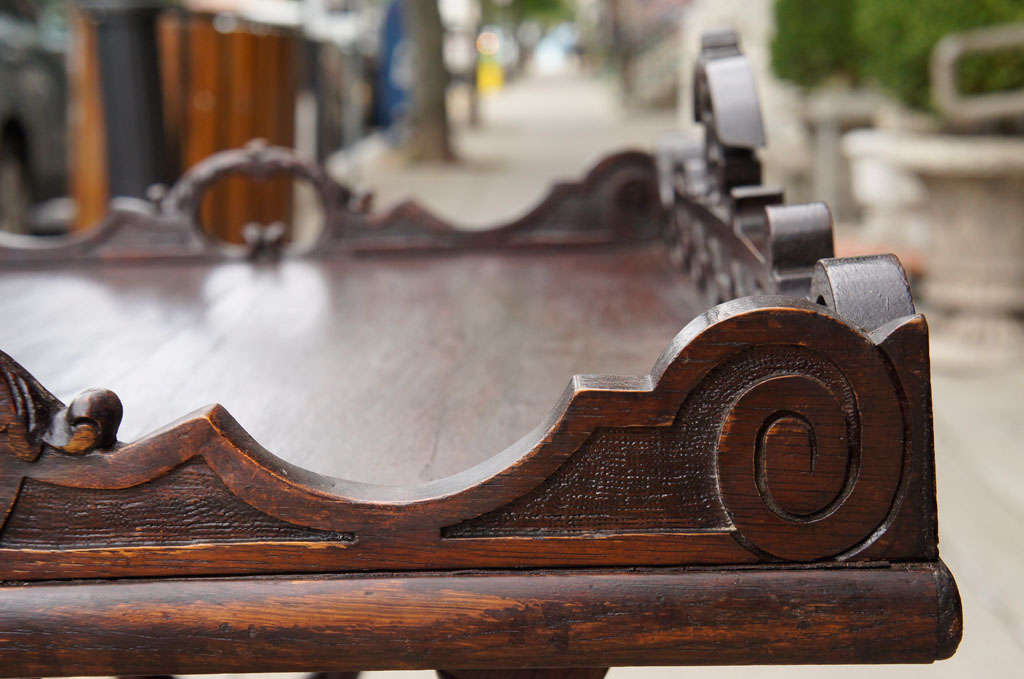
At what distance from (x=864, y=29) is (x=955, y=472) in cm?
243

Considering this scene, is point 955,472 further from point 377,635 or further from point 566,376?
point 377,635

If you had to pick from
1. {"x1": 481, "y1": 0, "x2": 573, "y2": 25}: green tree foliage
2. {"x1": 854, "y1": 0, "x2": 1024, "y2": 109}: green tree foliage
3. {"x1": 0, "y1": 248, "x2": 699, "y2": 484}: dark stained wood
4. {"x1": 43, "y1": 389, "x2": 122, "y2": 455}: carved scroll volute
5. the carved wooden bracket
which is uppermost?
{"x1": 481, "y1": 0, "x2": 573, "y2": 25}: green tree foliage

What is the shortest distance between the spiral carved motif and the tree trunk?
9713 mm

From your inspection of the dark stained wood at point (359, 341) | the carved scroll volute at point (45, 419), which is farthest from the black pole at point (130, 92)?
the carved scroll volute at point (45, 419)

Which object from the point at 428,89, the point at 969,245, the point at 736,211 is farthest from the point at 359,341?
the point at 428,89

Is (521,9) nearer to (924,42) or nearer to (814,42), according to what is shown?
(814,42)

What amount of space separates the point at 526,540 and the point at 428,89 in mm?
9846

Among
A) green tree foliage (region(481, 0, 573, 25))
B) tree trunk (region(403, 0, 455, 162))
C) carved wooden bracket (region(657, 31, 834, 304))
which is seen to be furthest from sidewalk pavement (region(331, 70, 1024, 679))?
green tree foliage (region(481, 0, 573, 25))

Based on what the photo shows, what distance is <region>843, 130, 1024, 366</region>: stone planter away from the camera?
13.2 feet

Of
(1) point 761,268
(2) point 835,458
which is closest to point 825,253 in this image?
(1) point 761,268

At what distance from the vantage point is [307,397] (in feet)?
4.09

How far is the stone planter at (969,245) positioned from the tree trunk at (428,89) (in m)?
6.68

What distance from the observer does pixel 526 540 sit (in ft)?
2.88

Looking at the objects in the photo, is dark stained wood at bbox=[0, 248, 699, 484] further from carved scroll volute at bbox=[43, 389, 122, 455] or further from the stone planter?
the stone planter
